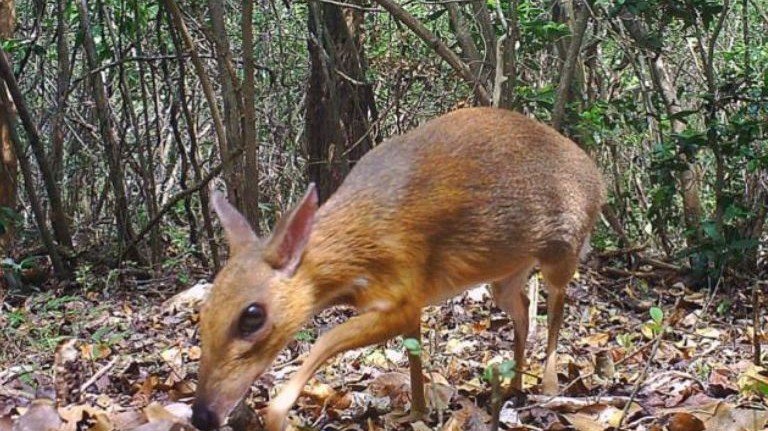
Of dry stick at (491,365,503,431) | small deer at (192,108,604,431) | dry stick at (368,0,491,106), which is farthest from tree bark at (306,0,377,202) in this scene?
dry stick at (491,365,503,431)

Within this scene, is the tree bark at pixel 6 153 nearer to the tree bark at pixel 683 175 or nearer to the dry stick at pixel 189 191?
the dry stick at pixel 189 191

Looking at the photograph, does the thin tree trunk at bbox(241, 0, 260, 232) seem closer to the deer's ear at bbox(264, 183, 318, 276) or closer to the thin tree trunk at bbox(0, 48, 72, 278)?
the thin tree trunk at bbox(0, 48, 72, 278)

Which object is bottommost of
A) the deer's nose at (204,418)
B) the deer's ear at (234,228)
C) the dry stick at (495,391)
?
the deer's nose at (204,418)

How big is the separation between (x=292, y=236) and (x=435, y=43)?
3.95 meters

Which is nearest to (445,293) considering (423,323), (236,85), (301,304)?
(301,304)

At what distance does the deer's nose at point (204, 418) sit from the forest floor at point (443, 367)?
16.4 inches

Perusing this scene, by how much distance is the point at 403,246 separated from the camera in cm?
408

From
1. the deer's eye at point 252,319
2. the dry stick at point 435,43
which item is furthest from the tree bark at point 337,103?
the deer's eye at point 252,319

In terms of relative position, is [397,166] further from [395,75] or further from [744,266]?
[395,75]

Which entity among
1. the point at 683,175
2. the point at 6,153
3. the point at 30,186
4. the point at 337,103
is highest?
the point at 337,103

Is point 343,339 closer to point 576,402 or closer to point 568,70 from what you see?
point 576,402

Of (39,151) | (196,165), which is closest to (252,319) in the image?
(39,151)

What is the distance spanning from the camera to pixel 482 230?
14.6 feet

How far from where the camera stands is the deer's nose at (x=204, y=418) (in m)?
3.38
